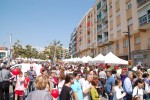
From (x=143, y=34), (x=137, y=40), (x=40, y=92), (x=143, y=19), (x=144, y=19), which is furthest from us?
(x=137, y=40)

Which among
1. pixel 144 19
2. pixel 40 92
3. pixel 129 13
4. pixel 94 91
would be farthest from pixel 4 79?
pixel 129 13

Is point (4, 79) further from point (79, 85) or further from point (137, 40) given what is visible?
point (137, 40)

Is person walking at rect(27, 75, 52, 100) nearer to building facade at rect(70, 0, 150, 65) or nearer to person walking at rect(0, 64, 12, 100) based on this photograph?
person walking at rect(0, 64, 12, 100)

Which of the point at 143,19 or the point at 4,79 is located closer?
the point at 4,79

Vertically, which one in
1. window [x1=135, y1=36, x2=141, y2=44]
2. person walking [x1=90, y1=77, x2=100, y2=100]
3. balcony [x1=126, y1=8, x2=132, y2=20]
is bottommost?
person walking [x1=90, y1=77, x2=100, y2=100]

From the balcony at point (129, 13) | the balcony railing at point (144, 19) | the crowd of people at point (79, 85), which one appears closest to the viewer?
the crowd of people at point (79, 85)

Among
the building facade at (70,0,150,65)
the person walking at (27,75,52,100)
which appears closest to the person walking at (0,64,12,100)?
the person walking at (27,75,52,100)

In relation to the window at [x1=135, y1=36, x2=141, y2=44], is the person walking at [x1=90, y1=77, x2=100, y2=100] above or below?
below

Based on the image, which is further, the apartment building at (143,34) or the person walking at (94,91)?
the apartment building at (143,34)

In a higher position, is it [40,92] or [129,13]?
[129,13]

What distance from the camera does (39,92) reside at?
16.2 ft

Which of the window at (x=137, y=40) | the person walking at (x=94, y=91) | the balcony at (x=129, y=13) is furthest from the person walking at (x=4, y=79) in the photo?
the balcony at (x=129, y=13)

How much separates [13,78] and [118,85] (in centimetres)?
596

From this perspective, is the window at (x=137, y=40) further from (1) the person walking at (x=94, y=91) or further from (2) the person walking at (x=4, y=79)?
(1) the person walking at (x=94, y=91)
